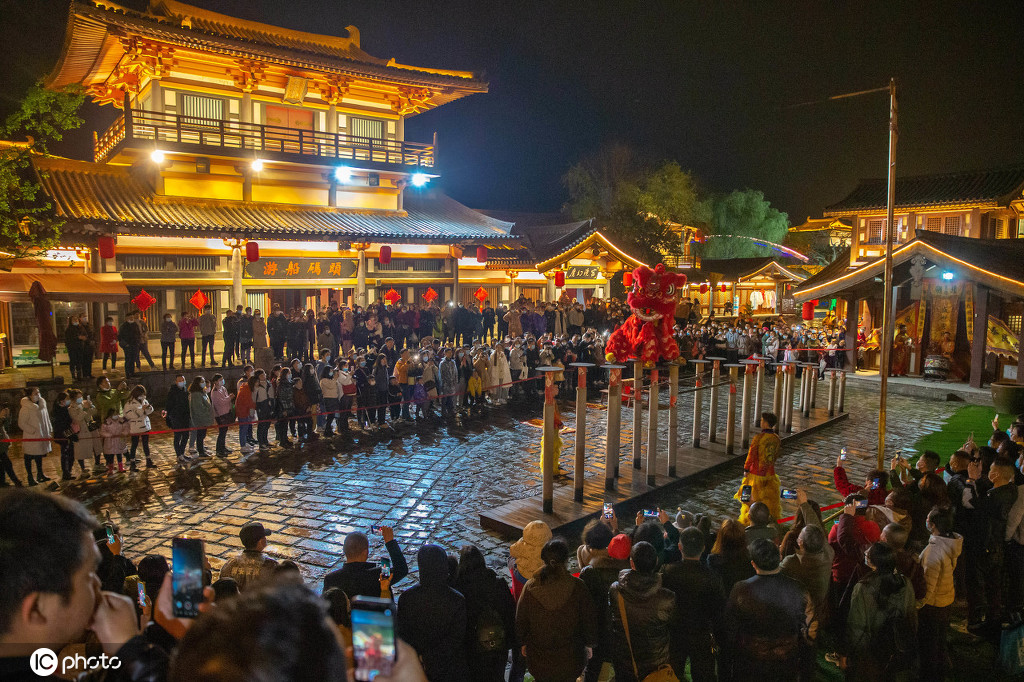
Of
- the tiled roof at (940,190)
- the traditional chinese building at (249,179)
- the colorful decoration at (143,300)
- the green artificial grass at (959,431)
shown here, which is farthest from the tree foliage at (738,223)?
the colorful decoration at (143,300)

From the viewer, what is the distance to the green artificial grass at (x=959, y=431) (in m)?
12.9

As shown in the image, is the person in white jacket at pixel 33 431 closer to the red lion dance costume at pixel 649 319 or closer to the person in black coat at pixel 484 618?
the person in black coat at pixel 484 618

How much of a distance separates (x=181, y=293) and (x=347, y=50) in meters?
12.2

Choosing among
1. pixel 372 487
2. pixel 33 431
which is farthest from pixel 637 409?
pixel 33 431

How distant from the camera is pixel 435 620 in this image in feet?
12.2

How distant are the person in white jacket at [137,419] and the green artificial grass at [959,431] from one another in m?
14.3

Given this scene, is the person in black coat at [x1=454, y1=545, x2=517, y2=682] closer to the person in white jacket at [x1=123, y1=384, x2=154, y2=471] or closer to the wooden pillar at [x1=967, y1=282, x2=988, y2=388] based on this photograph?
the person in white jacket at [x1=123, y1=384, x2=154, y2=471]

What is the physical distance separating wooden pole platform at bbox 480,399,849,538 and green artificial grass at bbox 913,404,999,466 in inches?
133

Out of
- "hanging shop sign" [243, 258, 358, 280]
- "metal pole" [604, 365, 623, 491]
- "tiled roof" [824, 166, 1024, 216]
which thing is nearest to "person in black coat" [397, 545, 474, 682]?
"metal pole" [604, 365, 623, 491]

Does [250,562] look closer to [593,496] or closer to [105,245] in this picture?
[593,496]

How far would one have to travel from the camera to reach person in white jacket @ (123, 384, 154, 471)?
10.5m

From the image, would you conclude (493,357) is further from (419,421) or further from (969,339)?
(969,339)

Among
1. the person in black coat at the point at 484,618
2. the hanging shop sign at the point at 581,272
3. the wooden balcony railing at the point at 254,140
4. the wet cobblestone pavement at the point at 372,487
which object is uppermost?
the wooden balcony railing at the point at 254,140

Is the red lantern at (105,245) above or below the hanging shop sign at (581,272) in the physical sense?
below
